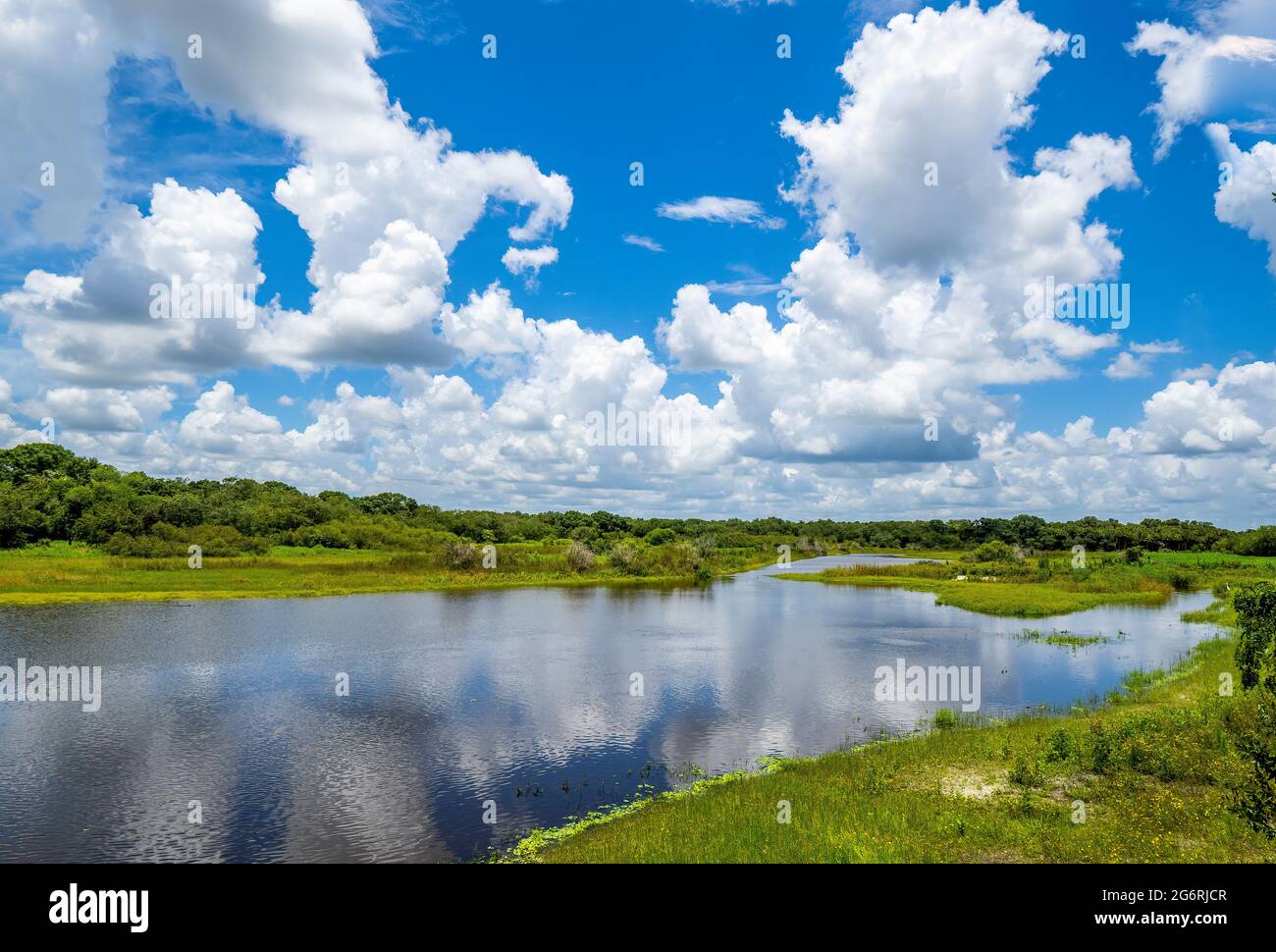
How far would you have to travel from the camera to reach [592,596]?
85312mm

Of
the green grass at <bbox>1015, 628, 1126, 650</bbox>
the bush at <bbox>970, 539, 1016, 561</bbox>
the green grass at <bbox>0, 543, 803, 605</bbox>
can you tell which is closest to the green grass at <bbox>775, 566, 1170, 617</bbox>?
the green grass at <bbox>1015, 628, 1126, 650</bbox>

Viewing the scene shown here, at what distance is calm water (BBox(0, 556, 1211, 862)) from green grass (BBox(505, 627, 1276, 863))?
297 cm

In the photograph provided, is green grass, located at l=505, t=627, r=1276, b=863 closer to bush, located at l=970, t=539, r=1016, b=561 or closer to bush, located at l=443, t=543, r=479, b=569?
bush, located at l=443, t=543, r=479, b=569

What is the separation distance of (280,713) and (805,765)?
77.1 ft

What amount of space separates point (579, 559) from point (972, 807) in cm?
9282

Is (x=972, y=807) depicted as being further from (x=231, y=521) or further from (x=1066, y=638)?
(x=231, y=521)

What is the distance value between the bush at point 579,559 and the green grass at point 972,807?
3332 inches

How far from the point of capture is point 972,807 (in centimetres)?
1950

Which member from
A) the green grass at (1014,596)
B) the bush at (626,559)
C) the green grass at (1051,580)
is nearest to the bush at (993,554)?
the green grass at (1051,580)

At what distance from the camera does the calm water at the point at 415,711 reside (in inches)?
810

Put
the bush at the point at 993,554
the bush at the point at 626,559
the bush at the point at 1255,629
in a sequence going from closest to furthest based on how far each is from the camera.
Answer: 1. the bush at the point at 1255,629
2. the bush at the point at 626,559
3. the bush at the point at 993,554

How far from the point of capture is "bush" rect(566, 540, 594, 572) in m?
110

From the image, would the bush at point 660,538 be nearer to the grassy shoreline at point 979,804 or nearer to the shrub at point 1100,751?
the grassy shoreline at point 979,804

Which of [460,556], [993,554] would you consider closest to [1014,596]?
[993,554]
